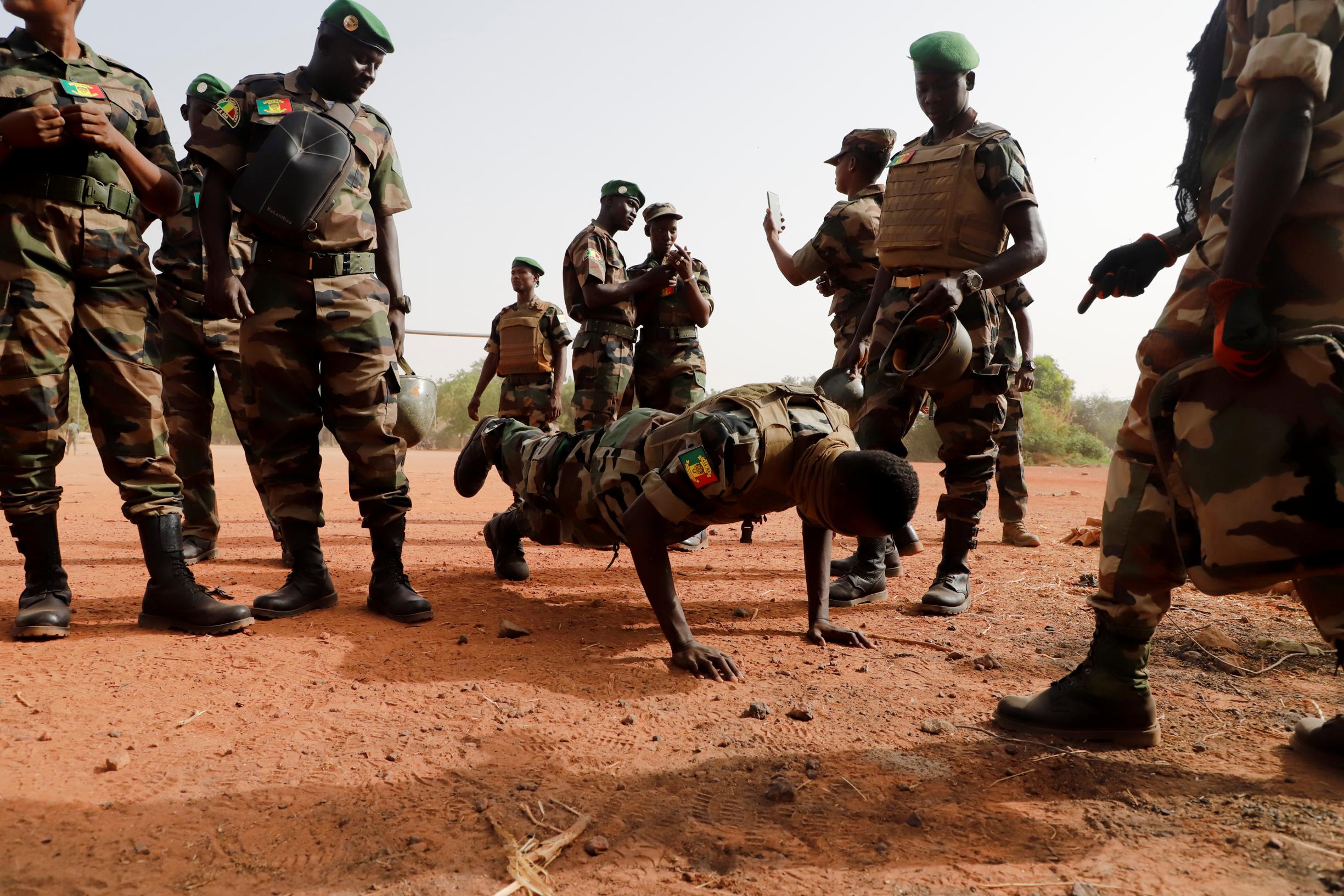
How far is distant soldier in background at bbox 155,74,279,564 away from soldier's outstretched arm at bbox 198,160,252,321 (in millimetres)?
1408

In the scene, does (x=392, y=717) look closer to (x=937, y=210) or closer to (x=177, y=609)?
(x=177, y=609)

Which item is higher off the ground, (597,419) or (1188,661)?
(597,419)

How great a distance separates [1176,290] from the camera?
7.03ft

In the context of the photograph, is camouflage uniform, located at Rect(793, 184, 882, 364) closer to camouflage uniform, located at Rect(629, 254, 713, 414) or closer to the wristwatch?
camouflage uniform, located at Rect(629, 254, 713, 414)

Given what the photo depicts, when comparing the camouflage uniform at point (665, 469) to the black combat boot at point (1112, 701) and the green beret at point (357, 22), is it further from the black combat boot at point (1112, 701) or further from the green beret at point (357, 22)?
the green beret at point (357, 22)

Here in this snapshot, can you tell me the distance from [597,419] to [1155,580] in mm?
4517

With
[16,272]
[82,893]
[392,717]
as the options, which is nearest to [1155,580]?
[392,717]

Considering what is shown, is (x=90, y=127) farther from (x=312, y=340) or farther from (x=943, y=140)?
(x=943, y=140)

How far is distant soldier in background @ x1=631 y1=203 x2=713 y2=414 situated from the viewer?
6008 mm

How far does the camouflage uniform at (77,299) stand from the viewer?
283 cm

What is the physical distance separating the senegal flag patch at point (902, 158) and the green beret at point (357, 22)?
233cm

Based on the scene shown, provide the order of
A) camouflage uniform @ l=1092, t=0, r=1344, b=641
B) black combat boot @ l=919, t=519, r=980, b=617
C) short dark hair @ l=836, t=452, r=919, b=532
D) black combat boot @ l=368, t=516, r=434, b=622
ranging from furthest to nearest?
black combat boot @ l=919, t=519, r=980, b=617
black combat boot @ l=368, t=516, r=434, b=622
short dark hair @ l=836, t=452, r=919, b=532
camouflage uniform @ l=1092, t=0, r=1344, b=641

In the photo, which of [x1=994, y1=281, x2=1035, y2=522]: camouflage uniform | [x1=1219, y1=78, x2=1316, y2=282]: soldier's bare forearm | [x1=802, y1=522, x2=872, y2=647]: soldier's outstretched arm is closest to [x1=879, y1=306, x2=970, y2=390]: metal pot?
[x1=802, y1=522, x2=872, y2=647]: soldier's outstretched arm

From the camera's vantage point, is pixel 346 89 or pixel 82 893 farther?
pixel 346 89
